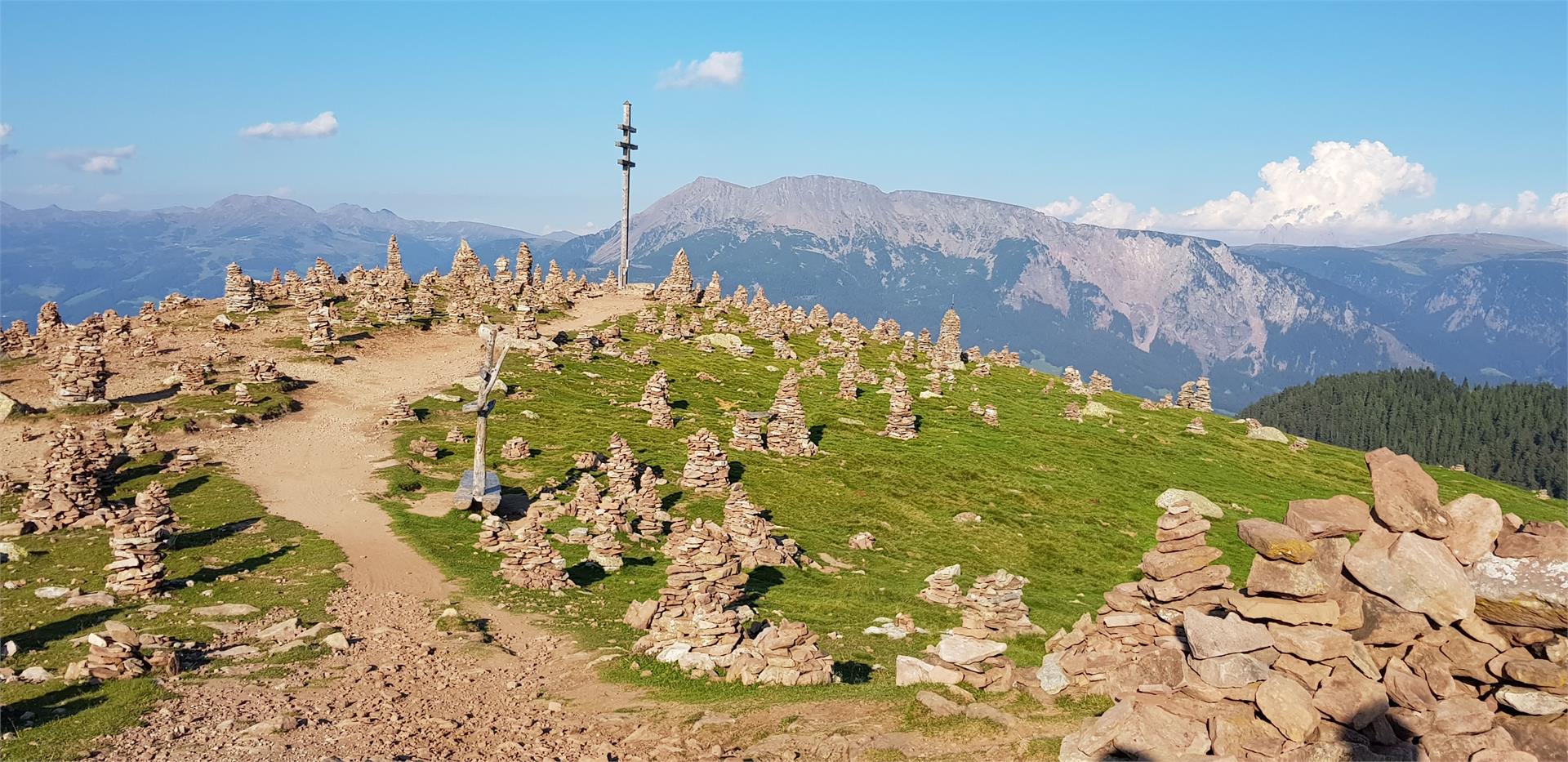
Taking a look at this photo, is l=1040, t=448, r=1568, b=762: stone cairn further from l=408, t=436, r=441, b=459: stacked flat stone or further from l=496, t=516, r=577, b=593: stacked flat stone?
l=408, t=436, r=441, b=459: stacked flat stone

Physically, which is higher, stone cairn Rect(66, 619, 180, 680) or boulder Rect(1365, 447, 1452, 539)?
boulder Rect(1365, 447, 1452, 539)

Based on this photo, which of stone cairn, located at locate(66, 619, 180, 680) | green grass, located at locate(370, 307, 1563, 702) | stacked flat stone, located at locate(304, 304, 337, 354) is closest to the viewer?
stone cairn, located at locate(66, 619, 180, 680)

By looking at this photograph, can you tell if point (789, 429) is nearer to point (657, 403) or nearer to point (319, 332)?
point (657, 403)

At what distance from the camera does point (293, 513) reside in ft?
139

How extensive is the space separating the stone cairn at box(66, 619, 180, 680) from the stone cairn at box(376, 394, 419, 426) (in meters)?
36.8

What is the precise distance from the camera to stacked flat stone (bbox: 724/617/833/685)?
23.6 meters

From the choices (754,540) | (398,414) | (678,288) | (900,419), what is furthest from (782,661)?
(678,288)

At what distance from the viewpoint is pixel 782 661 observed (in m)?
24.1

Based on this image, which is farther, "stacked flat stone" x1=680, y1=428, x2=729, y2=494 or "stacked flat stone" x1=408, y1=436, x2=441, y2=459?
"stacked flat stone" x1=408, y1=436, x2=441, y2=459

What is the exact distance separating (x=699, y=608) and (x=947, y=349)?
288 feet

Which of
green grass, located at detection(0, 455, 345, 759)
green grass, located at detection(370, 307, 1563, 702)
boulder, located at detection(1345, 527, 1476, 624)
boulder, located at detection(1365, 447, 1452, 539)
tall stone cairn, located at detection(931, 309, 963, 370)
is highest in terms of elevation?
boulder, located at detection(1365, 447, 1452, 539)

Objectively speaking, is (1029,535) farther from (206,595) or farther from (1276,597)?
(206,595)

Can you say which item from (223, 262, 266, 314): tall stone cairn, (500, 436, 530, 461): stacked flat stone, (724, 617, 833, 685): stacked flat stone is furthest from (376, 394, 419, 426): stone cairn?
(724, 617, 833, 685): stacked flat stone

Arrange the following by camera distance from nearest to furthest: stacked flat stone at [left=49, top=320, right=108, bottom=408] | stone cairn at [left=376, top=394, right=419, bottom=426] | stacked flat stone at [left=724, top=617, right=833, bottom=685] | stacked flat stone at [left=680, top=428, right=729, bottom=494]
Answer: stacked flat stone at [left=724, top=617, right=833, bottom=685], stacked flat stone at [left=680, top=428, right=729, bottom=494], stacked flat stone at [left=49, top=320, right=108, bottom=408], stone cairn at [left=376, top=394, right=419, bottom=426]
